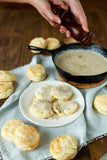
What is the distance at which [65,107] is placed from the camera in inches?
53.1

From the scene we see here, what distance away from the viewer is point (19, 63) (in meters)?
1.87

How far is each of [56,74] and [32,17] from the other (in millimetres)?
1192

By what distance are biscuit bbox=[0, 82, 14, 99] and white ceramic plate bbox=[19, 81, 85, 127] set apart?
0.11 metres

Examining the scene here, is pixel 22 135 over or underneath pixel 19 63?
over

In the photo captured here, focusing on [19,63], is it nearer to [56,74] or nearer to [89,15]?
[56,74]

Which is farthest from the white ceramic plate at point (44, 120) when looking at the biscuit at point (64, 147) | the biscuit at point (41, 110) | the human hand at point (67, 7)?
the human hand at point (67, 7)

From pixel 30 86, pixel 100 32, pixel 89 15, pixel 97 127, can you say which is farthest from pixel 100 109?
pixel 89 15

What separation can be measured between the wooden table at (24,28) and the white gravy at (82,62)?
36cm

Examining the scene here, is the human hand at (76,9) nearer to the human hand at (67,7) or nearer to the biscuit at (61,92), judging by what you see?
the human hand at (67,7)

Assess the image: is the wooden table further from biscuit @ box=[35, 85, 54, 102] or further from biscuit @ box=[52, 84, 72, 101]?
biscuit @ box=[52, 84, 72, 101]

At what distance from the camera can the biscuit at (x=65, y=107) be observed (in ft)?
4.33

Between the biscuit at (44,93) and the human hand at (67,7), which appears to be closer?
the biscuit at (44,93)

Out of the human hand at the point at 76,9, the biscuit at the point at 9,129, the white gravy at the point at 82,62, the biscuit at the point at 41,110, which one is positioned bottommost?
the biscuit at the point at 9,129

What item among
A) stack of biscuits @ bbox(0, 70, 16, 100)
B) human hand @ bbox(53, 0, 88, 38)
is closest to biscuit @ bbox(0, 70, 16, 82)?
stack of biscuits @ bbox(0, 70, 16, 100)
